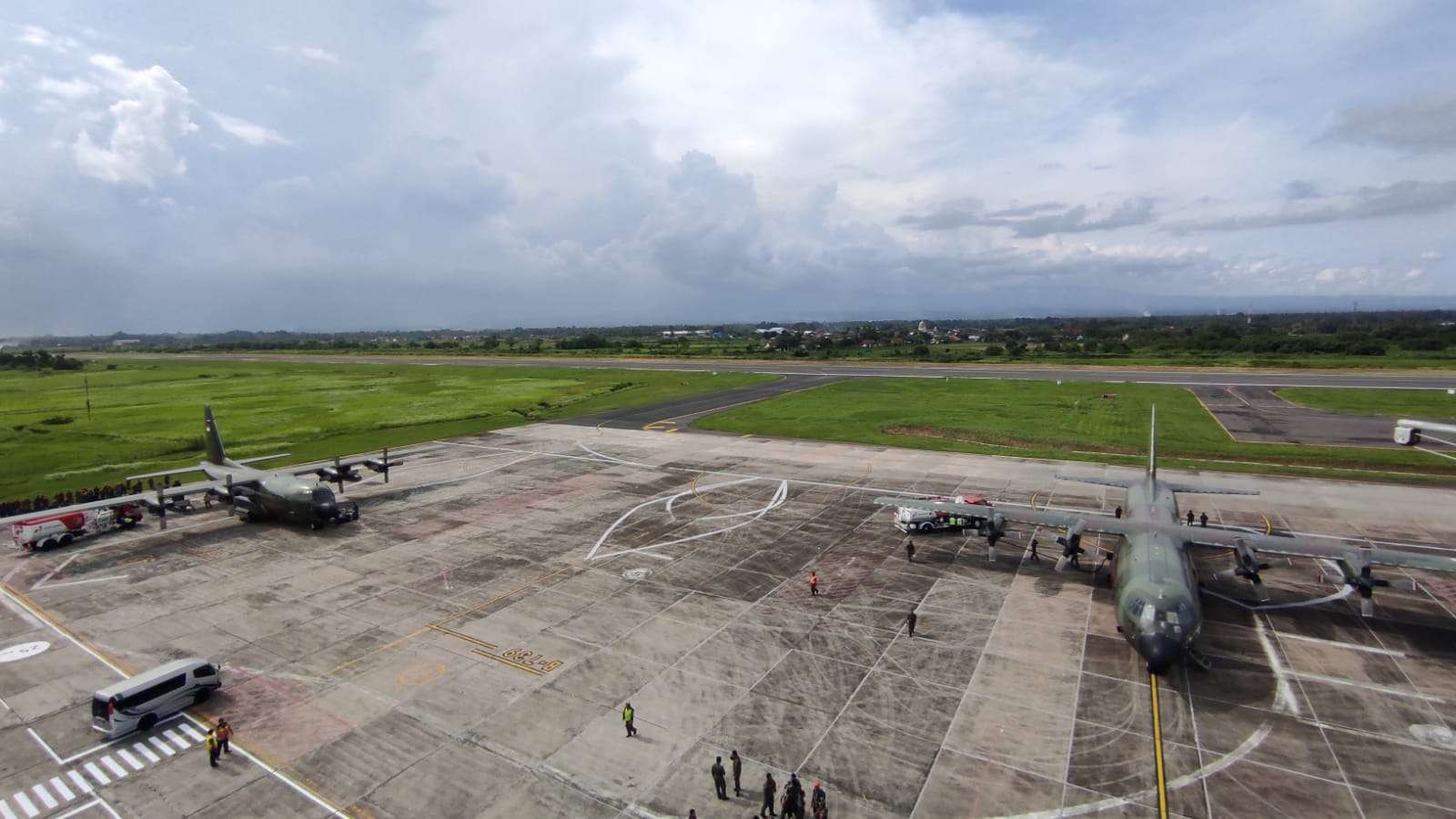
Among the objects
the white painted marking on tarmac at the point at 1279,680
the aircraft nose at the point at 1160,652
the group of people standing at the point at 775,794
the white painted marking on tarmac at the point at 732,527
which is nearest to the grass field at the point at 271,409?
the white painted marking on tarmac at the point at 732,527

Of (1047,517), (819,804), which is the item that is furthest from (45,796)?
(1047,517)

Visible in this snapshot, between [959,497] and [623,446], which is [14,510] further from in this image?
[959,497]

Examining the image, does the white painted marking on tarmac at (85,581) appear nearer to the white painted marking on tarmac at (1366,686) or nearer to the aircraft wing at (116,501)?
the aircraft wing at (116,501)

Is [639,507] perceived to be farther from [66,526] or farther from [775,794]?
[66,526]

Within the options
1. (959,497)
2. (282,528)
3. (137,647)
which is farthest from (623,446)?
(137,647)

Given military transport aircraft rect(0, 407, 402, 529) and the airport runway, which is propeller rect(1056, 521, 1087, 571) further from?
the airport runway
